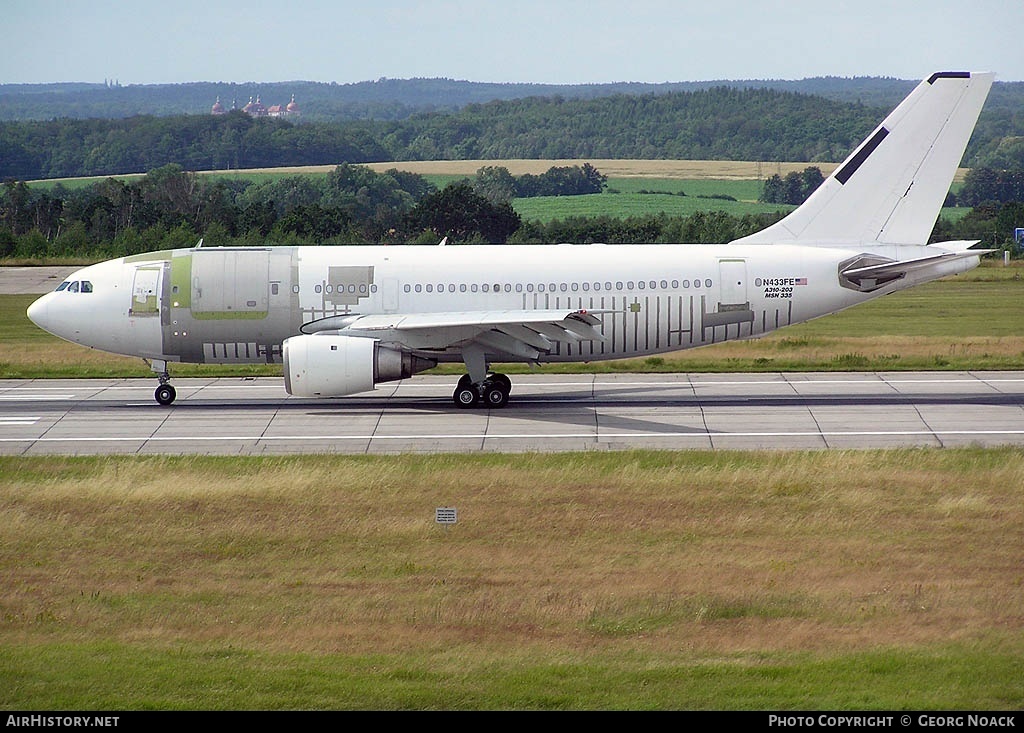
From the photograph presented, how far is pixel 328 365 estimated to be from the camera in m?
32.1

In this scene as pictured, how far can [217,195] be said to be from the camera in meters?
112

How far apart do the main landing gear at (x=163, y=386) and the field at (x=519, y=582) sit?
7717 millimetres

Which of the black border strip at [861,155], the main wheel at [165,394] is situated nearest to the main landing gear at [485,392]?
the main wheel at [165,394]

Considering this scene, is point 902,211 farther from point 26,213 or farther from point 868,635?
point 26,213

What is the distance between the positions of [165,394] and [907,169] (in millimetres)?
20830

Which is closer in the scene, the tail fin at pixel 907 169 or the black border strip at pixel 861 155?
the tail fin at pixel 907 169

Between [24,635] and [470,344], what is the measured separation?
18452mm

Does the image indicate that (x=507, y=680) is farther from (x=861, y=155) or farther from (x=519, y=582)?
(x=861, y=155)

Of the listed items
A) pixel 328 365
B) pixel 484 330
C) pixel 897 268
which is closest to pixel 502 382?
pixel 484 330

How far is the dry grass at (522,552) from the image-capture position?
16.6m

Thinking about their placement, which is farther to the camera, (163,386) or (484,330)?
(163,386)

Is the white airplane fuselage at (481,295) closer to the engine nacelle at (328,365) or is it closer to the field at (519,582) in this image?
the engine nacelle at (328,365)

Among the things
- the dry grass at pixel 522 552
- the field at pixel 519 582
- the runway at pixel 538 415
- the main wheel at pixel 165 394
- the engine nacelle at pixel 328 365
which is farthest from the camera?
the main wheel at pixel 165 394
